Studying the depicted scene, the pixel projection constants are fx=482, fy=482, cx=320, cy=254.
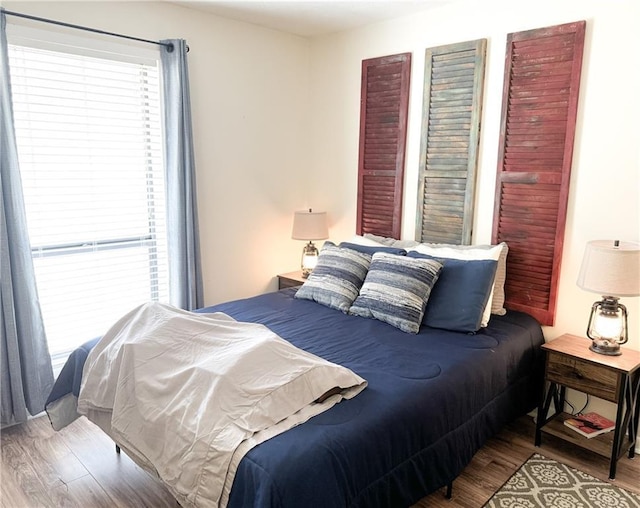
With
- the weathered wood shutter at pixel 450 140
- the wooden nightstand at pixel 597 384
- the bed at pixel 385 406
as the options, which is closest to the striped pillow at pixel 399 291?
the bed at pixel 385 406

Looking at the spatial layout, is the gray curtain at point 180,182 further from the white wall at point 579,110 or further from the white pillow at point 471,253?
the white pillow at point 471,253

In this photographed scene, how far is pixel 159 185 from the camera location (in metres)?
3.34

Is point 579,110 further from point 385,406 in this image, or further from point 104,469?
point 104,469

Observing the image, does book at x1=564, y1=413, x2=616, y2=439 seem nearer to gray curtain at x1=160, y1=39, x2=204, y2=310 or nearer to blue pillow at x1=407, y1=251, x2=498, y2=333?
blue pillow at x1=407, y1=251, x2=498, y2=333

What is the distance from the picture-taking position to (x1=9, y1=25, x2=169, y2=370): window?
2754 millimetres

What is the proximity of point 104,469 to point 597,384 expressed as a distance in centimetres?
Answer: 248

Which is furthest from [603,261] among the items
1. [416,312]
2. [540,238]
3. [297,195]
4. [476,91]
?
[297,195]

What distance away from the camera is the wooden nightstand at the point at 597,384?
2338mm

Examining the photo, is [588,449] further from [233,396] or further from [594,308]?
[233,396]

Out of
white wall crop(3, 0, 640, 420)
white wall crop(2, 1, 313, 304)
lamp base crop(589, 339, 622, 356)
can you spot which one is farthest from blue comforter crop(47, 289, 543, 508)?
white wall crop(2, 1, 313, 304)

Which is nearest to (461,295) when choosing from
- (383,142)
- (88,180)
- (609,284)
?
(609,284)

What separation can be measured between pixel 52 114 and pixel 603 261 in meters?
3.07

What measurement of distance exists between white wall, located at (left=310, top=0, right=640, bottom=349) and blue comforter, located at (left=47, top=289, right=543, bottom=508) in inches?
23.1

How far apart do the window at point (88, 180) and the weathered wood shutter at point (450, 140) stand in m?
1.84
